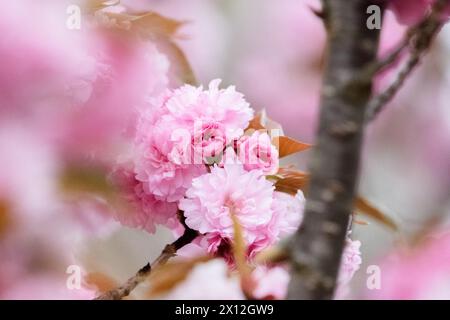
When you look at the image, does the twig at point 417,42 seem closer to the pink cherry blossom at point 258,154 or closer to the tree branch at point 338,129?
the tree branch at point 338,129

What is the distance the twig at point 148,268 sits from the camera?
642mm

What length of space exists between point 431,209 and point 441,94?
4.4 inches

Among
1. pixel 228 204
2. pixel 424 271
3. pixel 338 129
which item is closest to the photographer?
pixel 338 129

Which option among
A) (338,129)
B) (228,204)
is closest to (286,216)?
(228,204)

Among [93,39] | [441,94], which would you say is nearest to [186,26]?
[93,39]

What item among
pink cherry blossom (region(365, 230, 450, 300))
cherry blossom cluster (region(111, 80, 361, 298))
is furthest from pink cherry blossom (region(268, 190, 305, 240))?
pink cherry blossom (region(365, 230, 450, 300))

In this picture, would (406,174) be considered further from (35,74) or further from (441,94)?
(35,74)

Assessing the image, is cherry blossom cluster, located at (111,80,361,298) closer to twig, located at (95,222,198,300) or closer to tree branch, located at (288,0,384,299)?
twig, located at (95,222,198,300)

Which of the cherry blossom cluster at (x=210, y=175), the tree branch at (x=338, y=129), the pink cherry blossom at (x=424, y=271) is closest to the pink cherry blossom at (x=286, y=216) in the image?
the cherry blossom cluster at (x=210, y=175)

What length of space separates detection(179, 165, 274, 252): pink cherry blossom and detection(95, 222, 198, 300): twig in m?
0.03

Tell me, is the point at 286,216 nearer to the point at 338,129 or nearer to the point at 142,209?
the point at 142,209

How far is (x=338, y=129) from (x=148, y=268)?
0.31 metres

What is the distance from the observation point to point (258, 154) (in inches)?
25.8

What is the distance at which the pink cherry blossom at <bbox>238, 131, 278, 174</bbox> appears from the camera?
2.14 feet
